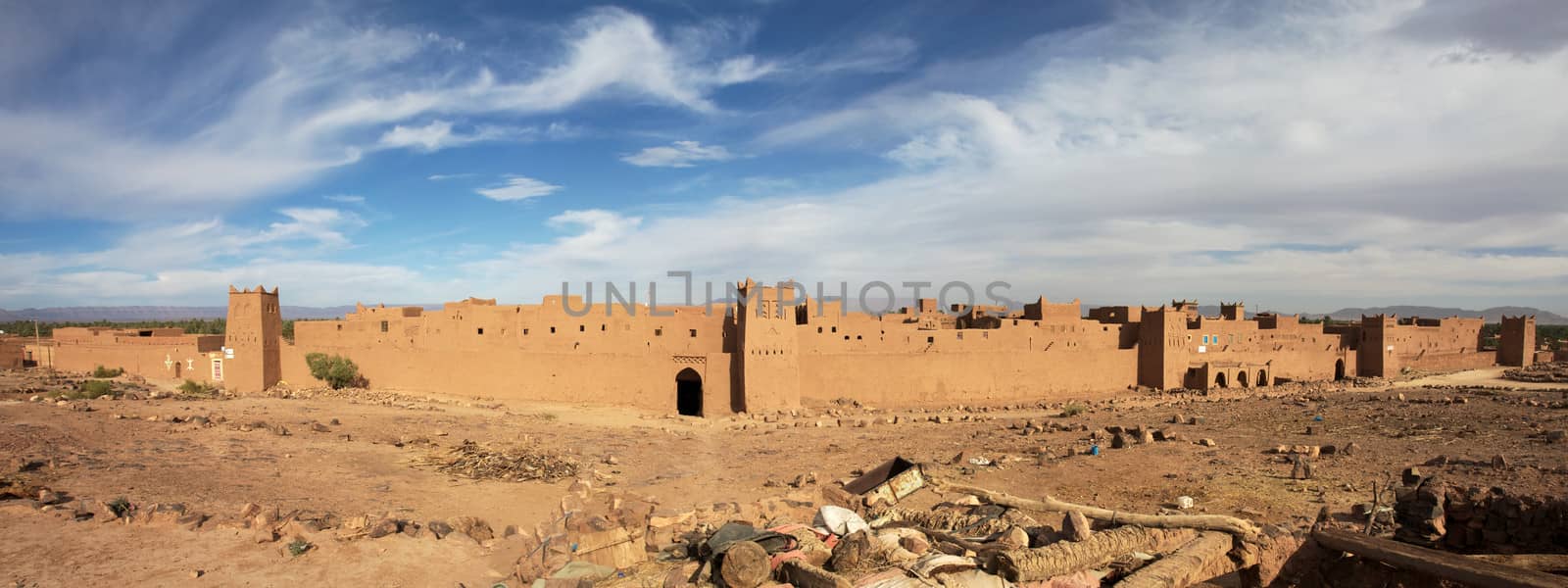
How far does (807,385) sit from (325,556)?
62.1ft

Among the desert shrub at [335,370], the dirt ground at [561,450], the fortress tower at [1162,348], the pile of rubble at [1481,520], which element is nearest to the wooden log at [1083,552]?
the pile of rubble at [1481,520]

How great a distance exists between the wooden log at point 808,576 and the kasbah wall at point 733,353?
59.9 ft

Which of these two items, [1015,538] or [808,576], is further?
[1015,538]

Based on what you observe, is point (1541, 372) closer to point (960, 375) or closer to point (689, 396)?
point (960, 375)

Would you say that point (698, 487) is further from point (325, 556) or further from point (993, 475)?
point (325, 556)

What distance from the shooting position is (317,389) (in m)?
30.4

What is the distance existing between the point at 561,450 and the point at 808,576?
12316 mm

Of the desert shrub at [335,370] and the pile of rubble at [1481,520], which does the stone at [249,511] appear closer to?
the pile of rubble at [1481,520]

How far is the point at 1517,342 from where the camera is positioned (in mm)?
47344

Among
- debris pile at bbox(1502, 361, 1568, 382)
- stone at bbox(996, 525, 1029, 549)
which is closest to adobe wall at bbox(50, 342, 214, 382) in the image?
stone at bbox(996, 525, 1029, 549)

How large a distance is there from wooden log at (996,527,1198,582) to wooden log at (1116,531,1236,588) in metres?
0.28

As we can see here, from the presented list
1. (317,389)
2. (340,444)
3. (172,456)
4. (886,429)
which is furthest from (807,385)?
(317,389)

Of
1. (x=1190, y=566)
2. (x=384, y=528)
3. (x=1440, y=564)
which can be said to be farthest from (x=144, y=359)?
(x=1440, y=564)

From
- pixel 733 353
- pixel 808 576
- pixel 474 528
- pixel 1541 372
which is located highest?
pixel 733 353
